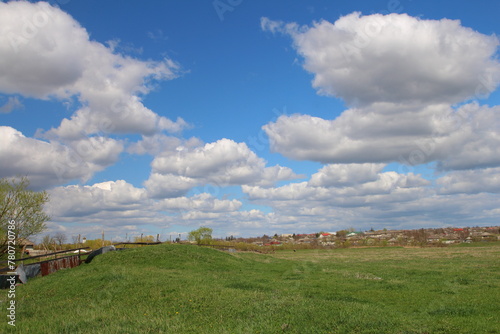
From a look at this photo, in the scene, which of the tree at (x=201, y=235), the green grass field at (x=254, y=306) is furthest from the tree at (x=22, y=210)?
the tree at (x=201, y=235)

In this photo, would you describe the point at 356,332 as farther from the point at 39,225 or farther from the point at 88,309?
the point at 39,225

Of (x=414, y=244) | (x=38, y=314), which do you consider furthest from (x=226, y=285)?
(x=414, y=244)

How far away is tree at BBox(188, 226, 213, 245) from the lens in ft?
280

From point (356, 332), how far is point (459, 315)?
4.61 meters

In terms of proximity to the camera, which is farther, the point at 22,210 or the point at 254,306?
the point at 22,210

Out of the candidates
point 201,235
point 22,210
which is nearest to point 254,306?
point 22,210

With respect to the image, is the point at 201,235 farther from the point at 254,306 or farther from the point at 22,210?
the point at 254,306

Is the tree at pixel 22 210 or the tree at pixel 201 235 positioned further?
the tree at pixel 201 235

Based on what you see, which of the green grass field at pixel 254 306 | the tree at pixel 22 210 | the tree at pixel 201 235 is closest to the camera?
the green grass field at pixel 254 306

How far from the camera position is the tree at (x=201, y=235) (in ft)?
280

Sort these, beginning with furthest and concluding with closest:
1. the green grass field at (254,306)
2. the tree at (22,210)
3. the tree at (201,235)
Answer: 1. the tree at (201,235)
2. the tree at (22,210)
3. the green grass field at (254,306)

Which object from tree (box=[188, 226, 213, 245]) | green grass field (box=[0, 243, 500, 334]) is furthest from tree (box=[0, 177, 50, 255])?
tree (box=[188, 226, 213, 245])

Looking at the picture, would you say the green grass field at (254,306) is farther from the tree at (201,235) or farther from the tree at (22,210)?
the tree at (201,235)

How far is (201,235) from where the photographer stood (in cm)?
8744
